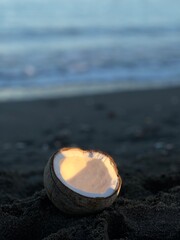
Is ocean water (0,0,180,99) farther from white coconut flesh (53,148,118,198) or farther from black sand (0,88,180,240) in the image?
white coconut flesh (53,148,118,198)

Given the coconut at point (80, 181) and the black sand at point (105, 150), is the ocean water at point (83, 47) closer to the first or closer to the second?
the black sand at point (105, 150)

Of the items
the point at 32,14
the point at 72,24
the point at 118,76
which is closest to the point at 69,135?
the point at 118,76

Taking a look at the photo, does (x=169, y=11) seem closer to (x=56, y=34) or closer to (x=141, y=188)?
(x=56, y=34)

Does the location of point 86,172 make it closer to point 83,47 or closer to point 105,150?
point 105,150

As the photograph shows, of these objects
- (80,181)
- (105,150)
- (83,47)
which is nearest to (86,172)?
(80,181)

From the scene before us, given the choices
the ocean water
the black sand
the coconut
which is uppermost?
the coconut

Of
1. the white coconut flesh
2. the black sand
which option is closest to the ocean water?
the black sand
